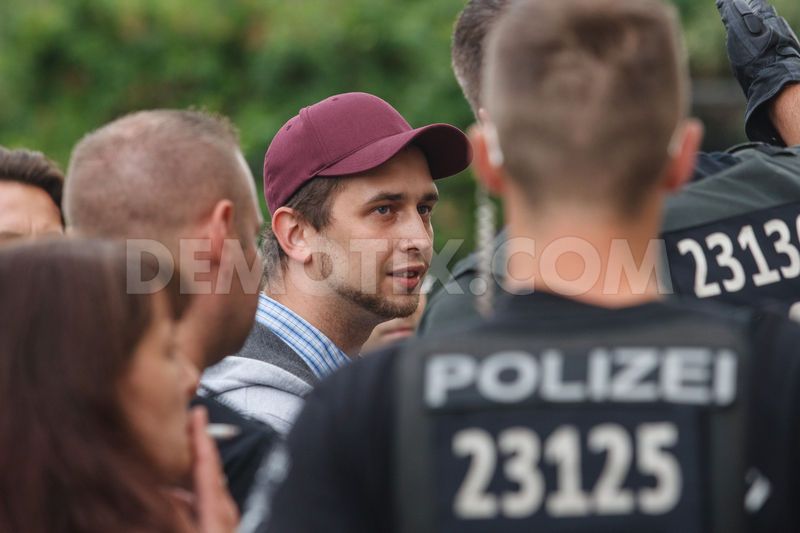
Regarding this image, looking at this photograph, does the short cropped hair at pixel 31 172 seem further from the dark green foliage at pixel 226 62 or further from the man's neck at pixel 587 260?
the dark green foliage at pixel 226 62

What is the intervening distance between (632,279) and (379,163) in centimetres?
214

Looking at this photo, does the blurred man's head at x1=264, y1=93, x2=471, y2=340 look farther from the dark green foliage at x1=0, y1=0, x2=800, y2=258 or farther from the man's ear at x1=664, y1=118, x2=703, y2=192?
the dark green foliage at x1=0, y1=0, x2=800, y2=258

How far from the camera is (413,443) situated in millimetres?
1793

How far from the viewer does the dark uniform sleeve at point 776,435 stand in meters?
1.82

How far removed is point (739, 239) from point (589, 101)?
1.01 meters

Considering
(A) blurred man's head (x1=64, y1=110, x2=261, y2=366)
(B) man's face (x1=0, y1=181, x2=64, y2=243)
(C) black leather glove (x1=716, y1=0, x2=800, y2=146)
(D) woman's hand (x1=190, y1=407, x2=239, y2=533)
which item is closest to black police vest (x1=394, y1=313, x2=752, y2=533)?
(D) woman's hand (x1=190, y1=407, x2=239, y2=533)

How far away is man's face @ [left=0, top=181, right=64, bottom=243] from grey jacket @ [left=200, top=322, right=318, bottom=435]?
1.13m

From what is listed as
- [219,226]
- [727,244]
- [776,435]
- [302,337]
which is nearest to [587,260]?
[776,435]

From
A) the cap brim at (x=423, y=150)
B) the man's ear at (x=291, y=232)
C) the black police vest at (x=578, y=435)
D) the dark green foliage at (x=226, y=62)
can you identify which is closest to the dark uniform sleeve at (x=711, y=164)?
the black police vest at (x=578, y=435)

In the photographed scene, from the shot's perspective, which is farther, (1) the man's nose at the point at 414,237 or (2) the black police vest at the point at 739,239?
(1) the man's nose at the point at 414,237

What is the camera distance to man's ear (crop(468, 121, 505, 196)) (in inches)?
77.7

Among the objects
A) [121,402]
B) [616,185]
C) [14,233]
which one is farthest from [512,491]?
[14,233]

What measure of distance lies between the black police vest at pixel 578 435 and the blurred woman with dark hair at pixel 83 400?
1.59 feet

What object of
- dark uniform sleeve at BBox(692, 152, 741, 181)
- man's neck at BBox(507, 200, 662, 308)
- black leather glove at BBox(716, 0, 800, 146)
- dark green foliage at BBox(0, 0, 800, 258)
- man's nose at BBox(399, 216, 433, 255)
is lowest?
man's neck at BBox(507, 200, 662, 308)
